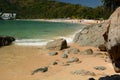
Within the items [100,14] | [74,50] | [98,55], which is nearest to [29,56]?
[74,50]

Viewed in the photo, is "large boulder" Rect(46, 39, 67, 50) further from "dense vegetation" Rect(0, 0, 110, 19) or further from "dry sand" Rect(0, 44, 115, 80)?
"dense vegetation" Rect(0, 0, 110, 19)

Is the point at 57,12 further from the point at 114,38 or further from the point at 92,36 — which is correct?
the point at 114,38

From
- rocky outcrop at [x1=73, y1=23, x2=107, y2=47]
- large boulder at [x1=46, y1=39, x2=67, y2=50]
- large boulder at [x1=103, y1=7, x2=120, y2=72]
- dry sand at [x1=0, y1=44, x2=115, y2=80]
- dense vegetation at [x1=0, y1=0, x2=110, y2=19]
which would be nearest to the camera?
large boulder at [x1=103, y1=7, x2=120, y2=72]

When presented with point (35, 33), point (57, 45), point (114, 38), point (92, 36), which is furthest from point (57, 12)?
point (114, 38)

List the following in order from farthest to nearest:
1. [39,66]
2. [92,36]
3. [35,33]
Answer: [35,33]
[92,36]
[39,66]

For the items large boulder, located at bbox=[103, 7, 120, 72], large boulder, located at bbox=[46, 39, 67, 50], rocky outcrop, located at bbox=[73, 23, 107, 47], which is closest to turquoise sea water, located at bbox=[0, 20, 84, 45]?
rocky outcrop, located at bbox=[73, 23, 107, 47]

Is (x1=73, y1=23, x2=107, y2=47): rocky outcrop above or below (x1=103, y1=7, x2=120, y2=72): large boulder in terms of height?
below

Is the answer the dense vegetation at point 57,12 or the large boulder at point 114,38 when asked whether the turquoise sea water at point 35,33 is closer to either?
the large boulder at point 114,38

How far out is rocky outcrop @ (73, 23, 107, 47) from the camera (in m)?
19.8

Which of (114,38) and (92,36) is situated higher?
(114,38)

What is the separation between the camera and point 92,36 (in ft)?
67.7

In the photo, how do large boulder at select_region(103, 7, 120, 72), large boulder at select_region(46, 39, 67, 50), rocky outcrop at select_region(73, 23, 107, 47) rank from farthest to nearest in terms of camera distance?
rocky outcrop at select_region(73, 23, 107, 47) < large boulder at select_region(46, 39, 67, 50) < large boulder at select_region(103, 7, 120, 72)

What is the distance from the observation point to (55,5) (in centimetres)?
19712

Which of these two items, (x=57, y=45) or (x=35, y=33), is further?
(x=35, y=33)
